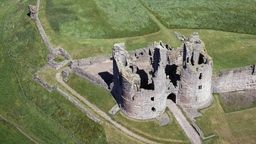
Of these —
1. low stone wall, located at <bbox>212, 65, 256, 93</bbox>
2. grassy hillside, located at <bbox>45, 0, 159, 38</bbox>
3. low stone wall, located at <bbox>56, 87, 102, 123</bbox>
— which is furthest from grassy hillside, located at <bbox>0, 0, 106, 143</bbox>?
low stone wall, located at <bbox>212, 65, 256, 93</bbox>

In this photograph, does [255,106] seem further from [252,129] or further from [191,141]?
[191,141]

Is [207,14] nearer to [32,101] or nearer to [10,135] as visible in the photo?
[32,101]

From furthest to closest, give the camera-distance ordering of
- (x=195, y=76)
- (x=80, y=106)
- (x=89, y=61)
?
(x=89, y=61) < (x=80, y=106) < (x=195, y=76)

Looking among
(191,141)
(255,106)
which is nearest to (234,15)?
(255,106)

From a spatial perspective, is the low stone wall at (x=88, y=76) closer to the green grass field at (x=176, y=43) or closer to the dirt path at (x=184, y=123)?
the green grass field at (x=176, y=43)

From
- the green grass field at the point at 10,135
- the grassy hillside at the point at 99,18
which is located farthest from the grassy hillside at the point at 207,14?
the green grass field at the point at 10,135

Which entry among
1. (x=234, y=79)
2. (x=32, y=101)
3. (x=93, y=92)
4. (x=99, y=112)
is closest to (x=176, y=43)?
(x=234, y=79)

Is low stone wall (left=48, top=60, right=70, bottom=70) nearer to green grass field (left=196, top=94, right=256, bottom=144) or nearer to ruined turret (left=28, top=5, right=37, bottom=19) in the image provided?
ruined turret (left=28, top=5, right=37, bottom=19)
